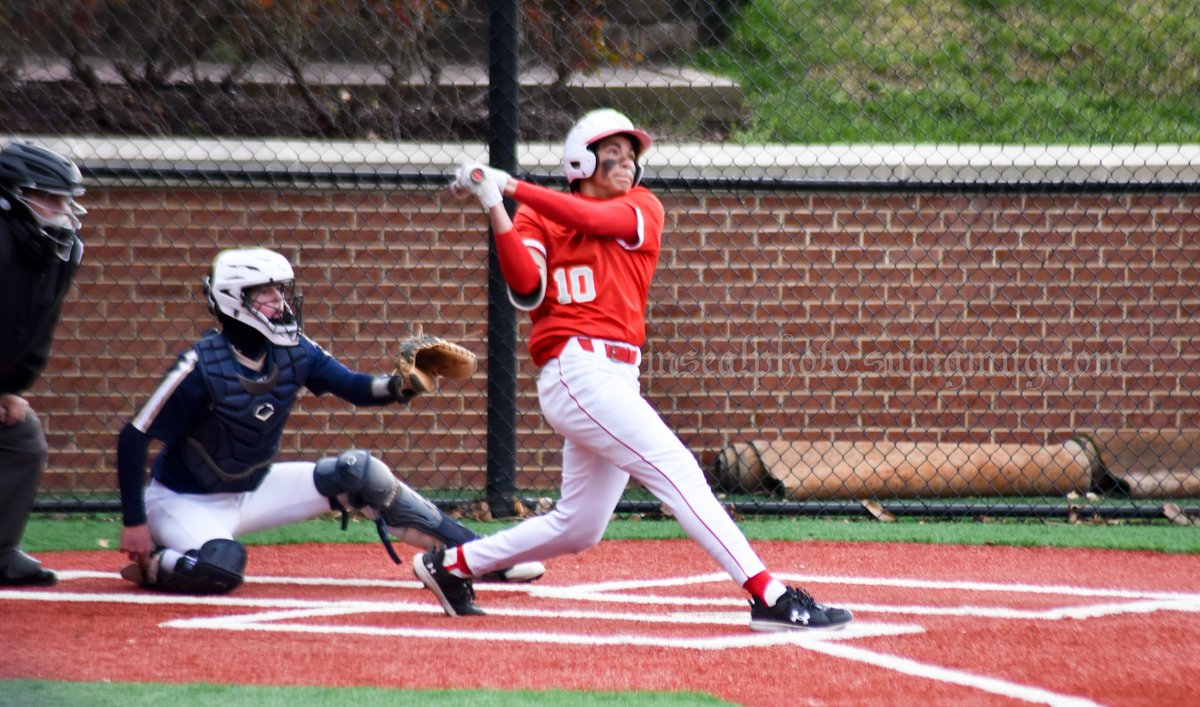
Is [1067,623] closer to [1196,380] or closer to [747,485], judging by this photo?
[747,485]

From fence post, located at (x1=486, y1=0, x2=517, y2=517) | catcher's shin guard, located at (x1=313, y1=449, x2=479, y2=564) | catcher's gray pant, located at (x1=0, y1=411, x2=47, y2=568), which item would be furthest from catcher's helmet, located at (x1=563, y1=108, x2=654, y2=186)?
catcher's gray pant, located at (x1=0, y1=411, x2=47, y2=568)

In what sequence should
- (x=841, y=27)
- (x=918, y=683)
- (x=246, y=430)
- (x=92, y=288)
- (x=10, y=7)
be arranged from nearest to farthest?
(x=918, y=683) → (x=246, y=430) → (x=92, y=288) → (x=10, y=7) → (x=841, y=27)

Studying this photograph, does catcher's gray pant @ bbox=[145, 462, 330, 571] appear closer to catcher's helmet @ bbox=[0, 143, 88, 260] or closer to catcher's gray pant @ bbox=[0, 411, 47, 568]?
catcher's gray pant @ bbox=[0, 411, 47, 568]

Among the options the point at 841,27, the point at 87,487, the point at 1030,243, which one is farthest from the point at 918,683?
the point at 841,27

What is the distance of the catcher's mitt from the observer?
4.73 m

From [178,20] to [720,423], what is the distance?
4.82 m

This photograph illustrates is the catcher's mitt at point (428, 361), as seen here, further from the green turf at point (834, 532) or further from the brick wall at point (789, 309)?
the brick wall at point (789, 309)

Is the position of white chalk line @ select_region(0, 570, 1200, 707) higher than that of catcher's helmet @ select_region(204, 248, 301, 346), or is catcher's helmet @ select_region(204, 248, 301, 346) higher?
catcher's helmet @ select_region(204, 248, 301, 346)

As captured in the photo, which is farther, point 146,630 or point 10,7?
point 10,7

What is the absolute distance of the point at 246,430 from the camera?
189 inches

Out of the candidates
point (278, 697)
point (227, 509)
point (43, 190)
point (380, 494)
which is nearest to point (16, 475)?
point (227, 509)

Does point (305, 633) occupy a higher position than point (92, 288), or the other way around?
point (92, 288)

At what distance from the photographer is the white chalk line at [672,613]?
3715 millimetres

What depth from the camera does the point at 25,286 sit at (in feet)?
14.7
